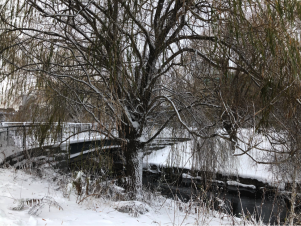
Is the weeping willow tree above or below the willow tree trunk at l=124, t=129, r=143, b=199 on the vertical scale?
above

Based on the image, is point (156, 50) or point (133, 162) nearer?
point (156, 50)

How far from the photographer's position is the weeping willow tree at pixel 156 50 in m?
2.40

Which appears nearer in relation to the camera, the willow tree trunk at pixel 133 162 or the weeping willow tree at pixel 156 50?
the weeping willow tree at pixel 156 50

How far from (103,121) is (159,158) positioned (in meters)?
10.3

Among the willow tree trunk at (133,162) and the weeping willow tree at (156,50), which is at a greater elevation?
the weeping willow tree at (156,50)

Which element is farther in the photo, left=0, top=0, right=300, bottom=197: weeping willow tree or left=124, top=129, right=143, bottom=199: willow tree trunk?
left=124, top=129, right=143, bottom=199: willow tree trunk

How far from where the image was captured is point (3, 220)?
1.79 metres

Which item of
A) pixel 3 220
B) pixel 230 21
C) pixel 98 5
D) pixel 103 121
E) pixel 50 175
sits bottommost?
pixel 50 175

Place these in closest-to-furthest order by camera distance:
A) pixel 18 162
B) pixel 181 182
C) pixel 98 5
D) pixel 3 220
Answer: pixel 3 220, pixel 98 5, pixel 18 162, pixel 181 182

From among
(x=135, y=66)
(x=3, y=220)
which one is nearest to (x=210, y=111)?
(x=135, y=66)

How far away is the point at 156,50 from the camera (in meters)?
3.71

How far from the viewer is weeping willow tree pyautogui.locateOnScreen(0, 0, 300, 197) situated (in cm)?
240

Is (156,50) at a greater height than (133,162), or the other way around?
(156,50)

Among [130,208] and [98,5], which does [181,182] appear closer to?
[130,208]
